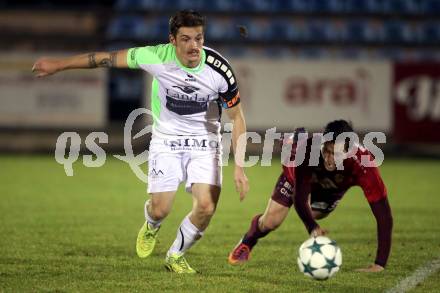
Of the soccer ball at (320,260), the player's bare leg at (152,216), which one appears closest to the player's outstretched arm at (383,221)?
the soccer ball at (320,260)

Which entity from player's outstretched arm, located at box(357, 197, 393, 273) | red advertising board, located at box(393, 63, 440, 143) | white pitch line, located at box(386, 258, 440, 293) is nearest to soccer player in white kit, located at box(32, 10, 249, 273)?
player's outstretched arm, located at box(357, 197, 393, 273)

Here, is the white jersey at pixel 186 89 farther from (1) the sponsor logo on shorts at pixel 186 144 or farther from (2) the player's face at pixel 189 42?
(2) the player's face at pixel 189 42

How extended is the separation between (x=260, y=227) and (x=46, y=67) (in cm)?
241

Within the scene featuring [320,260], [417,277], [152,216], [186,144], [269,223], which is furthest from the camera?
[269,223]

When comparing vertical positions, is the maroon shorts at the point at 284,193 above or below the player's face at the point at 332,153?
below

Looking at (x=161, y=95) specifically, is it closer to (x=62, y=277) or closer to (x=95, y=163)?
(x=62, y=277)

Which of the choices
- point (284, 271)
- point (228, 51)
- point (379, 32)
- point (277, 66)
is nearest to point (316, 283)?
point (284, 271)

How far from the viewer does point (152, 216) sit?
7367mm

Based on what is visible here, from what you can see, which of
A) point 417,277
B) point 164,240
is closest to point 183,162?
point 164,240

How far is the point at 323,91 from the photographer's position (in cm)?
1975

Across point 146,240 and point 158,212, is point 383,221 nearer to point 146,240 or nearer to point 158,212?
point 158,212

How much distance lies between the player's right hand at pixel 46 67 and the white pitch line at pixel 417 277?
3.01 m

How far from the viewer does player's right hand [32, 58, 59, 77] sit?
6504mm

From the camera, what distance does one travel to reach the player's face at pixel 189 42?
6.69 meters
